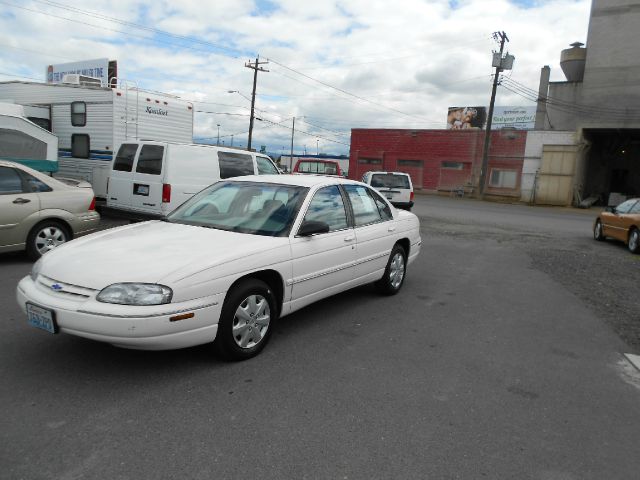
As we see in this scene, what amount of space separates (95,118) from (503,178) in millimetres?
29060

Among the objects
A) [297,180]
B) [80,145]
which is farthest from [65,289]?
[80,145]

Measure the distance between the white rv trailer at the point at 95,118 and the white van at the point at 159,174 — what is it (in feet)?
4.82

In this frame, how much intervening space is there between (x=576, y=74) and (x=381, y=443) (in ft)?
142

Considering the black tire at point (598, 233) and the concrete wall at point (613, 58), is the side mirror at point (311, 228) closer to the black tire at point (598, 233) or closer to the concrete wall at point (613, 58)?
the black tire at point (598, 233)

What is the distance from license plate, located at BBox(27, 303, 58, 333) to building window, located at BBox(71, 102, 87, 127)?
9.99m

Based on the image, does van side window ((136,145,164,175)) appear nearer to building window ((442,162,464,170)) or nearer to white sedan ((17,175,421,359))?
white sedan ((17,175,421,359))

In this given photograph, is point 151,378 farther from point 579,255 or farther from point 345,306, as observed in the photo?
point 579,255

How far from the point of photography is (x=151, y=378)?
12.1ft

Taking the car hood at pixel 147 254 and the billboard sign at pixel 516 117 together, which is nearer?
the car hood at pixel 147 254

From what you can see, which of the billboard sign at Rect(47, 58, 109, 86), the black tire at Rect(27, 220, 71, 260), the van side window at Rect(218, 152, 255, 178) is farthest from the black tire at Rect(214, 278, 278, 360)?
the billboard sign at Rect(47, 58, 109, 86)

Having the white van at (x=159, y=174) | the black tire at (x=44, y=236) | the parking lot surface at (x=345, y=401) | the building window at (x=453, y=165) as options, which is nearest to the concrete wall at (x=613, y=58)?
the building window at (x=453, y=165)

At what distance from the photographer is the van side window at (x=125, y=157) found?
976cm

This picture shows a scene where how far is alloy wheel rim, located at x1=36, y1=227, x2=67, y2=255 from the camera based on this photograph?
7.17 meters

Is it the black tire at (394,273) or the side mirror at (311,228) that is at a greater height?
the side mirror at (311,228)
